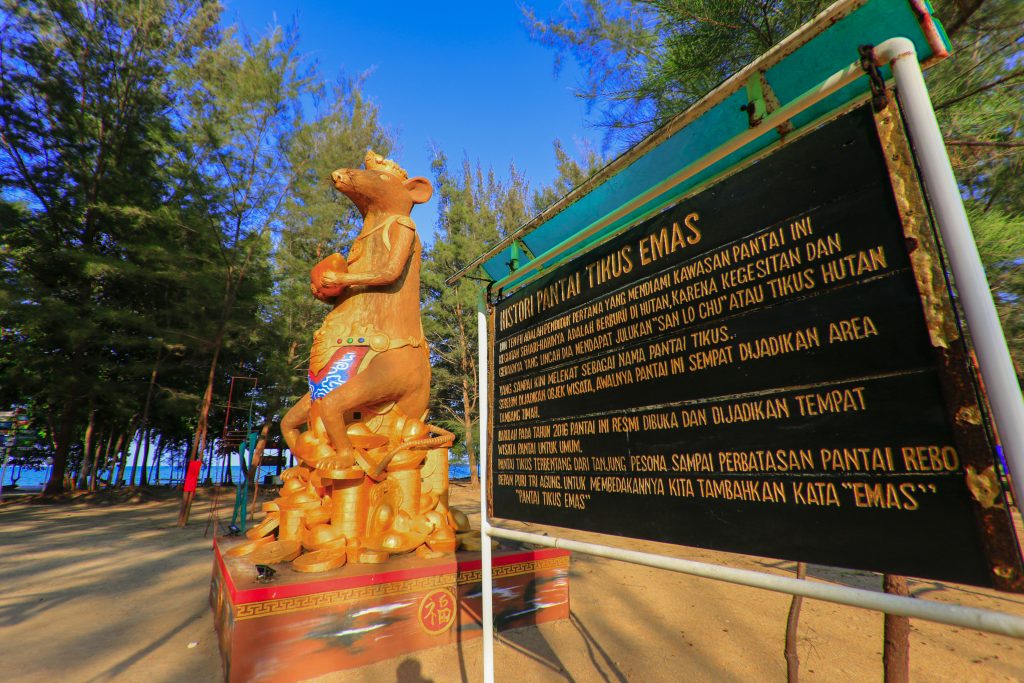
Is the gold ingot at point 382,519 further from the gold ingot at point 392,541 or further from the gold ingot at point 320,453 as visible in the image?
the gold ingot at point 320,453

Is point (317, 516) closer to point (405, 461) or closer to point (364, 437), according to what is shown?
point (364, 437)

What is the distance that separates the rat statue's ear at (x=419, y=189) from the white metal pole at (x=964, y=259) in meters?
5.56

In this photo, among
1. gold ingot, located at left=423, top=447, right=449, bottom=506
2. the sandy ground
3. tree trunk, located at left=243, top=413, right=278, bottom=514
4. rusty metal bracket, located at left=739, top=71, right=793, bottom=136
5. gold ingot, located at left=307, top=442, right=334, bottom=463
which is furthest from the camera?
tree trunk, located at left=243, top=413, right=278, bottom=514

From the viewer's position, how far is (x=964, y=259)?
0.95 meters

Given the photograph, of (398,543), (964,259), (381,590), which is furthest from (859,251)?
(398,543)

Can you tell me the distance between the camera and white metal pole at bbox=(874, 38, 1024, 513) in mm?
875

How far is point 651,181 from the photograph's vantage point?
1.97 metres

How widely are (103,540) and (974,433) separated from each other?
39.5ft

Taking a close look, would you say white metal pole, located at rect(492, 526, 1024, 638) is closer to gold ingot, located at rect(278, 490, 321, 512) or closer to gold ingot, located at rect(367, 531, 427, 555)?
gold ingot, located at rect(367, 531, 427, 555)

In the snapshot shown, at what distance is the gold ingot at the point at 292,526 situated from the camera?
4.62 meters

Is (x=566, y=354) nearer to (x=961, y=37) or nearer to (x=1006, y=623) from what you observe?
(x=1006, y=623)

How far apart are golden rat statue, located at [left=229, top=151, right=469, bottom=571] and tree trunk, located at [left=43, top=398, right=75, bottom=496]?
45.8 feet

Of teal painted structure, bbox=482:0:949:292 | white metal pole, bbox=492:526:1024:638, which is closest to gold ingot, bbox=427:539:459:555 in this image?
white metal pole, bbox=492:526:1024:638

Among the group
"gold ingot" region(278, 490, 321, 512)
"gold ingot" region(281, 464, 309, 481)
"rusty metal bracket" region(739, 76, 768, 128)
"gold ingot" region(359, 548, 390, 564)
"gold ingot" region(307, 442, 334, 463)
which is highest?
"rusty metal bracket" region(739, 76, 768, 128)
